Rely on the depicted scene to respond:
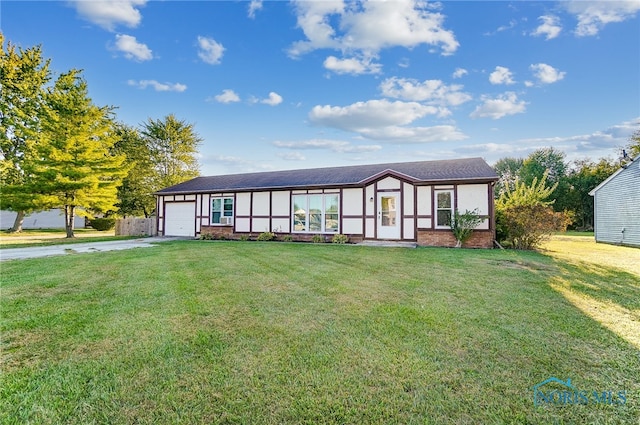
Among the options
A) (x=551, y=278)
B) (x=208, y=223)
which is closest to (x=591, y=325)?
(x=551, y=278)

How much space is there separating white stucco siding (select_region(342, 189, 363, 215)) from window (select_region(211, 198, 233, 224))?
21.6 ft

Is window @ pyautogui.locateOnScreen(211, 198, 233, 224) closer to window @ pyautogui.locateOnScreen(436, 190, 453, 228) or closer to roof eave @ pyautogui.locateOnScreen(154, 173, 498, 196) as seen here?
roof eave @ pyautogui.locateOnScreen(154, 173, 498, 196)

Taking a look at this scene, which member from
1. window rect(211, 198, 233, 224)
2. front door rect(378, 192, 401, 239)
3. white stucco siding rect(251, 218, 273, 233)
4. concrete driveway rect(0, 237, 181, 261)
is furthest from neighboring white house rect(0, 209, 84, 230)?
front door rect(378, 192, 401, 239)

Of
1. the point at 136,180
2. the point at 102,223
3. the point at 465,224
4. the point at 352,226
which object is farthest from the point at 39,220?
the point at 465,224

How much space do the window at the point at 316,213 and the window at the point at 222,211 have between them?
4037 millimetres

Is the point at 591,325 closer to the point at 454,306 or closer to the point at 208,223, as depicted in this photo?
the point at 454,306

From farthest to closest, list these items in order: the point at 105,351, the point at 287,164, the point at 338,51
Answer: the point at 287,164 → the point at 338,51 → the point at 105,351

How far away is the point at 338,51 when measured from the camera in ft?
44.2

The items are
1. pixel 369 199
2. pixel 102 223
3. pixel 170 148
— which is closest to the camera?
pixel 369 199

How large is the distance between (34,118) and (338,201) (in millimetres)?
21332

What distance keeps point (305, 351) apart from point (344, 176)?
12.6 m

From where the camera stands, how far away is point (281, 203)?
1531 centimetres

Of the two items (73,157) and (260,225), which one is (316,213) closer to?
(260,225)

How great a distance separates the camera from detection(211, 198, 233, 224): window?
16.6 metres
